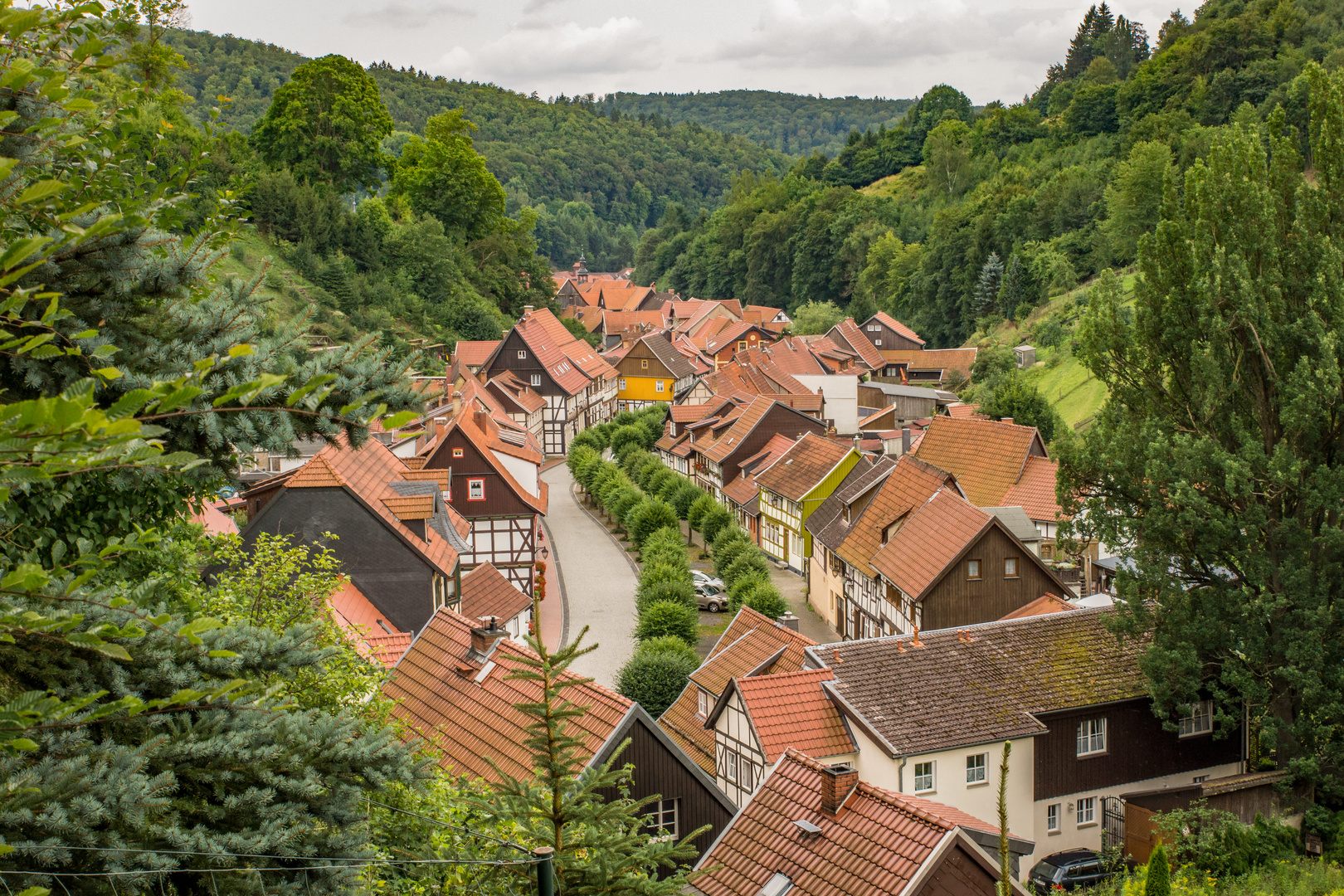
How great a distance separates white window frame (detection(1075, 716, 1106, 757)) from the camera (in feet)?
65.2

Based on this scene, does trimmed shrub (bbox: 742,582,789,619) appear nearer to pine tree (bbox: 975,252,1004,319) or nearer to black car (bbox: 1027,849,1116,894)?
black car (bbox: 1027,849,1116,894)

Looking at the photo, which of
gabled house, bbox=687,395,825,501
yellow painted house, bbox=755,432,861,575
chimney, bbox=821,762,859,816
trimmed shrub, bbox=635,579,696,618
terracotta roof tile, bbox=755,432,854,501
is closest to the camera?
chimney, bbox=821,762,859,816

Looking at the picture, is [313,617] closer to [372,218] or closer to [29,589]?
[29,589]

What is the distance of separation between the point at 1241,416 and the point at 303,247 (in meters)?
46.3

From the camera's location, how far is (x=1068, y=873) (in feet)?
59.4

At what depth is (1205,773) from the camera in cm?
2084

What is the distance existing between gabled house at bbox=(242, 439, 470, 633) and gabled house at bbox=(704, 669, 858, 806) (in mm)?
6777

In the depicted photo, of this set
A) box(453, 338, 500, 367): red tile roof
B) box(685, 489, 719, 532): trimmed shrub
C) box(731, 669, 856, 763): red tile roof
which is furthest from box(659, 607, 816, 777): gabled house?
box(453, 338, 500, 367): red tile roof

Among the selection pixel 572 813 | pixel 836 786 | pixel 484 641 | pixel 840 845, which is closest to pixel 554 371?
pixel 484 641

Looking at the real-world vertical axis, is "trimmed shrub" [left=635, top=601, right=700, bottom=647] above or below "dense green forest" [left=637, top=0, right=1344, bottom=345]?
below

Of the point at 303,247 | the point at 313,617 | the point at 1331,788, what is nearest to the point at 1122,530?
the point at 1331,788

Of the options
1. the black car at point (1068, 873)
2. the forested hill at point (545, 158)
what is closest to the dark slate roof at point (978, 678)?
the black car at point (1068, 873)

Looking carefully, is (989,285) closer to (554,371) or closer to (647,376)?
(647,376)

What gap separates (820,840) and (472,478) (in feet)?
73.8
